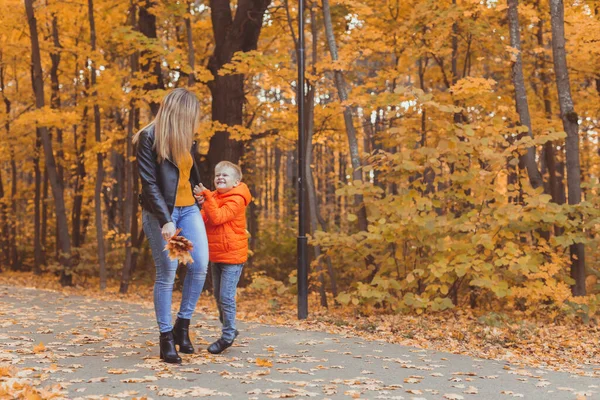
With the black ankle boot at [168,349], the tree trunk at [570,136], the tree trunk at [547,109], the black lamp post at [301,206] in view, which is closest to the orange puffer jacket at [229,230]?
the black ankle boot at [168,349]

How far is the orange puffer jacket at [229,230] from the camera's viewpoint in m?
5.59

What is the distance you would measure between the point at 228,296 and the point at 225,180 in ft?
3.30

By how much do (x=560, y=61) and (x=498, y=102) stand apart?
279 cm

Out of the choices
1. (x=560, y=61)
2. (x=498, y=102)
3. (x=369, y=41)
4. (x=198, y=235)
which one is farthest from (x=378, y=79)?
(x=198, y=235)

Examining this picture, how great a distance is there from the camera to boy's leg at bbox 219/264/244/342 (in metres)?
5.70

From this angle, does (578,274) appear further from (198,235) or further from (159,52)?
(159,52)

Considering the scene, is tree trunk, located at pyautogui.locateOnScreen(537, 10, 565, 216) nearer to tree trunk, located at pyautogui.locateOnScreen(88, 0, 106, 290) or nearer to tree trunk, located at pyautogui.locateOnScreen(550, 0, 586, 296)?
tree trunk, located at pyautogui.locateOnScreen(550, 0, 586, 296)

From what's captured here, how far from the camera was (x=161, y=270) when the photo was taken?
16.8 ft

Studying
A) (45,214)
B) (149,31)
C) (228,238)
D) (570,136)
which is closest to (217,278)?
(228,238)

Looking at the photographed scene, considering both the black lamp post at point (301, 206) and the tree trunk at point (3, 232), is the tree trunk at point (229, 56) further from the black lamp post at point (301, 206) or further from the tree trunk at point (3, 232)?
the tree trunk at point (3, 232)

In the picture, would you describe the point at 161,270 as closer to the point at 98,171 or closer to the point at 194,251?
the point at 194,251

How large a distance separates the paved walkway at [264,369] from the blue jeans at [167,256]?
17.3 inches

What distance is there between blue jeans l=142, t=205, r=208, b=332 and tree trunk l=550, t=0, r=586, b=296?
618 cm

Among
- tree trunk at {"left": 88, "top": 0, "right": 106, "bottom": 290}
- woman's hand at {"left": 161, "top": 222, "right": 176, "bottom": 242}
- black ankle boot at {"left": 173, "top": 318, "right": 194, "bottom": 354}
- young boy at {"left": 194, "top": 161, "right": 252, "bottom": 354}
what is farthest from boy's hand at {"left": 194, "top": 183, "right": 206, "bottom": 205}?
tree trunk at {"left": 88, "top": 0, "right": 106, "bottom": 290}
